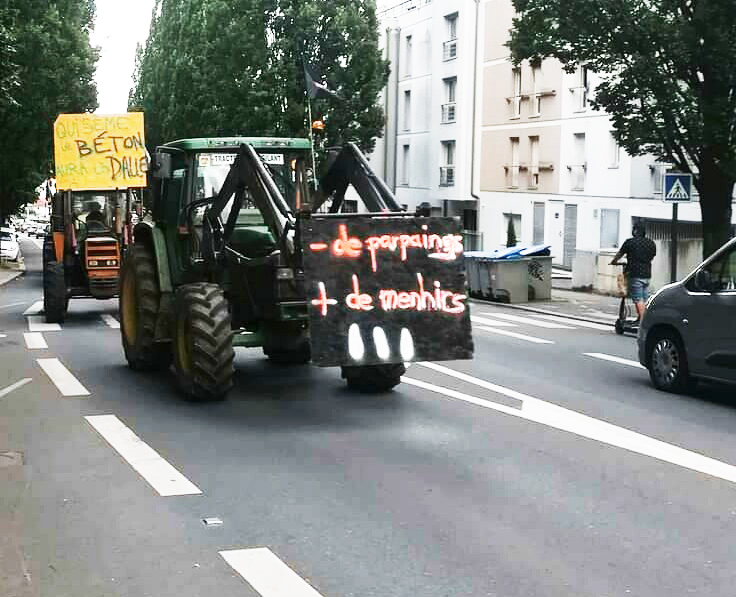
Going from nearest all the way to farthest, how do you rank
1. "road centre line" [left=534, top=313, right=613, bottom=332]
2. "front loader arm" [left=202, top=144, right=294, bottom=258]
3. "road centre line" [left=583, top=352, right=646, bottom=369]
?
"front loader arm" [left=202, top=144, right=294, bottom=258]
"road centre line" [left=583, top=352, right=646, bottom=369]
"road centre line" [left=534, top=313, right=613, bottom=332]

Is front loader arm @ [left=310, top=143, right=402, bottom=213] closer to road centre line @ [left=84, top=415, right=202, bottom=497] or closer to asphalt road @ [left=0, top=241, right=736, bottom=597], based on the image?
asphalt road @ [left=0, top=241, right=736, bottom=597]

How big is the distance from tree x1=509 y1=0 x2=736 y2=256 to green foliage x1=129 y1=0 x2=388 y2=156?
2339 cm

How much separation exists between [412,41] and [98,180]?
3566 cm

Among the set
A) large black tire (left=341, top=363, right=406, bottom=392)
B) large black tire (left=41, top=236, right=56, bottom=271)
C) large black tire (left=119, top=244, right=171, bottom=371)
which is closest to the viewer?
large black tire (left=341, top=363, right=406, bottom=392)

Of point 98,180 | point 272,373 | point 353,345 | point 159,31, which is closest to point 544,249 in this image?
point 98,180

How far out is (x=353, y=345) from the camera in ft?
32.5

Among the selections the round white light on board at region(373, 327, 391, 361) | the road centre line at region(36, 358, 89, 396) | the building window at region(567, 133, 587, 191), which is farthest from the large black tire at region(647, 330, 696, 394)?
the building window at region(567, 133, 587, 191)

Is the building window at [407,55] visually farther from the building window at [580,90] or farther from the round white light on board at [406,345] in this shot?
the round white light on board at [406,345]

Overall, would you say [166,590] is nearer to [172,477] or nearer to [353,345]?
[172,477]

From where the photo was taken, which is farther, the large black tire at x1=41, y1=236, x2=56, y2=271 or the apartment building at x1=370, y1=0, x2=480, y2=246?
the apartment building at x1=370, y1=0, x2=480, y2=246

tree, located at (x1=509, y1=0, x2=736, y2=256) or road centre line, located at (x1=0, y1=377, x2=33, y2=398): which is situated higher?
tree, located at (x1=509, y1=0, x2=736, y2=256)

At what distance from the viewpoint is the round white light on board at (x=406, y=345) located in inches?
397

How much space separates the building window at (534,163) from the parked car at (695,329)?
33176 mm

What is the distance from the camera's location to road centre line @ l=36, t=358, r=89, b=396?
12156 millimetres
